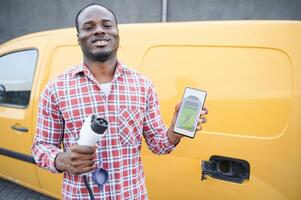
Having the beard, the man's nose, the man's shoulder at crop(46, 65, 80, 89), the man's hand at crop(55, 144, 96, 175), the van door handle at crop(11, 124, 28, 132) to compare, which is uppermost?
the man's nose

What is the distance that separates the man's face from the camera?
1501mm

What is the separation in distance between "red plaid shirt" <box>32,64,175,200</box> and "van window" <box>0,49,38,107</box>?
150cm

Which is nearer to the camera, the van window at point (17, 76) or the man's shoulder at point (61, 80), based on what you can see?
the man's shoulder at point (61, 80)

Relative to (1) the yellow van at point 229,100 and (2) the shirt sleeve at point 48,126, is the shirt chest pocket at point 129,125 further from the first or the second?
(1) the yellow van at point 229,100


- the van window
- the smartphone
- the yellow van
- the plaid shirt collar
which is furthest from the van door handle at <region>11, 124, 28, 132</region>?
the smartphone

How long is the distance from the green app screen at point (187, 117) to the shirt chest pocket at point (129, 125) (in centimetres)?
21

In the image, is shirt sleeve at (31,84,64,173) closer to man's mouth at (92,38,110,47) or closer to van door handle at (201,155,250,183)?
man's mouth at (92,38,110,47)

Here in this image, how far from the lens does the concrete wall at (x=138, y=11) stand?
7.65 m

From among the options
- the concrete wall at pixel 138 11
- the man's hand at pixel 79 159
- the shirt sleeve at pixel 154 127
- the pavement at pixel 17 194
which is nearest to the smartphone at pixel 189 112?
the shirt sleeve at pixel 154 127

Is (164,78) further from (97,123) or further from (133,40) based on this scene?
(97,123)

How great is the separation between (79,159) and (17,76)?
6.97 feet

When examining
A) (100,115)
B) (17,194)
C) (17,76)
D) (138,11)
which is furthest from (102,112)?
(138,11)

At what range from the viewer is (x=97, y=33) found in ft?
4.94

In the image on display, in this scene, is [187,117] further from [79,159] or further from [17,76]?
[17,76]
